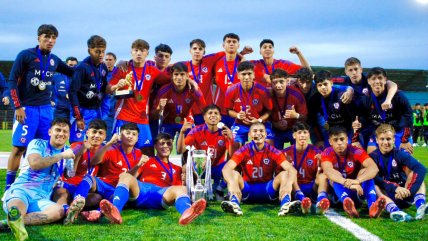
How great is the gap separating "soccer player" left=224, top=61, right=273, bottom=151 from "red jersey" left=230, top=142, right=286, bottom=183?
2.79 ft

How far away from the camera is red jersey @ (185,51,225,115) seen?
7301mm

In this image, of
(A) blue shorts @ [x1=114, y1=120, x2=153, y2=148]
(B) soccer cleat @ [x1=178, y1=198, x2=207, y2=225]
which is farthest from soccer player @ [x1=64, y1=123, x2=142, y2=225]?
(B) soccer cleat @ [x1=178, y1=198, x2=207, y2=225]

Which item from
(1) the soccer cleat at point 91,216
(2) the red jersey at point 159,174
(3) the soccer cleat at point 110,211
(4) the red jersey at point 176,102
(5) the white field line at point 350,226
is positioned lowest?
(5) the white field line at point 350,226

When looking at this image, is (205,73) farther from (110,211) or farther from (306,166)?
(110,211)

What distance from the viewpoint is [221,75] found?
23.6 feet

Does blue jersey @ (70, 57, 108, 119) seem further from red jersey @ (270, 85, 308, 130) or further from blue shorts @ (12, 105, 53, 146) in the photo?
red jersey @ (270, 85, 308, 130)

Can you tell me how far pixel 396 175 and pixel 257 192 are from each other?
1.72m

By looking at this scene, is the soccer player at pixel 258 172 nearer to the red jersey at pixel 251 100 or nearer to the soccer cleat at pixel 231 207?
the soccer cleat at pixel 231 207

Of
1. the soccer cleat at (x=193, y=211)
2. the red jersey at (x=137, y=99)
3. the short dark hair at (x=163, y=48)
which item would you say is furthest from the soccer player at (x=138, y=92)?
the soccer cleat at (x=193, y=211)

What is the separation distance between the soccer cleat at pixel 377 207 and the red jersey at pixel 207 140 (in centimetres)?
222

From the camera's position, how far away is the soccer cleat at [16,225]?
3273 mm

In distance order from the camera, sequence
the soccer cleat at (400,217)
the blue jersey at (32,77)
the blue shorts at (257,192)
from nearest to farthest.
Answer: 1. the soccer cleat at (400,217)
2. the blue shorts at (257,192)
3. the blue jersey at (32,77)

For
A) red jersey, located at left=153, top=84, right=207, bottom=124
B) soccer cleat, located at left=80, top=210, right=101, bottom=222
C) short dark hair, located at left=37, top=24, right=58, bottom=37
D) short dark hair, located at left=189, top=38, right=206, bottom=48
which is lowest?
soccer cleat, located at left=80, top=210, right=101, bottom=222

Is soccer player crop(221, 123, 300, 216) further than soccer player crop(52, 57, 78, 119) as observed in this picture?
No
